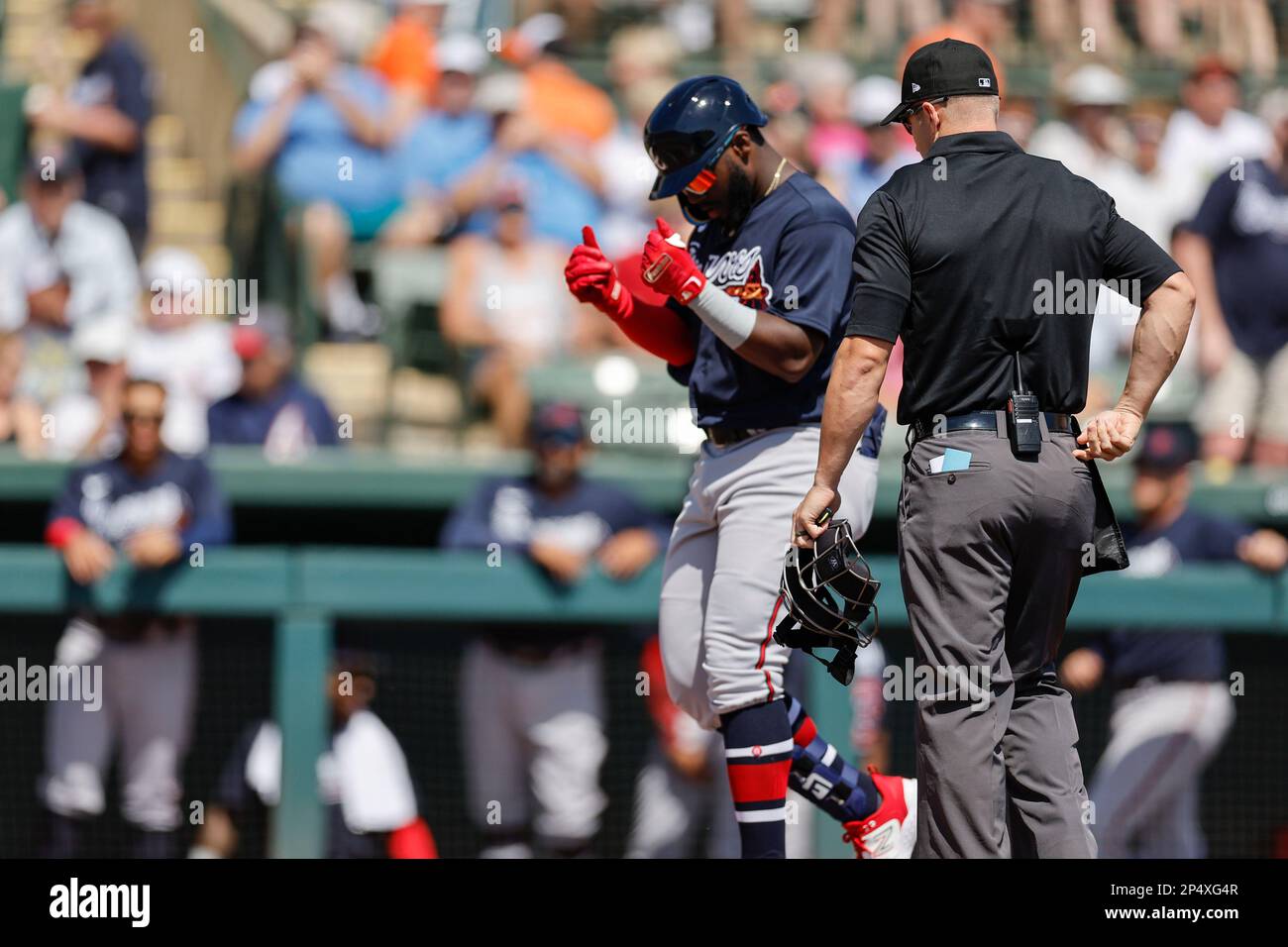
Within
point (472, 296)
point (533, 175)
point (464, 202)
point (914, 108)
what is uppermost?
point (533, 175)

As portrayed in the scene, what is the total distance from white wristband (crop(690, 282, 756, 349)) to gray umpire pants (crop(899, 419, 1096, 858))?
1.69 ft

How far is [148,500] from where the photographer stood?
6797mm

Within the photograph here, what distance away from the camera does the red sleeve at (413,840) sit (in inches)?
259

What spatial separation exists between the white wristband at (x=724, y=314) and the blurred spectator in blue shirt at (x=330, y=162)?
4636mm

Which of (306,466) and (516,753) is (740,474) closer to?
(516,753)

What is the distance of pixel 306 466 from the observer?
7133mm

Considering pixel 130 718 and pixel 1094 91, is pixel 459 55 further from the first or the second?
pixel 130 718

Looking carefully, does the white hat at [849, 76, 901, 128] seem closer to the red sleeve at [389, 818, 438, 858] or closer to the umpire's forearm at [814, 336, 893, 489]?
the red sleeve at [389, 818, 438, 858]

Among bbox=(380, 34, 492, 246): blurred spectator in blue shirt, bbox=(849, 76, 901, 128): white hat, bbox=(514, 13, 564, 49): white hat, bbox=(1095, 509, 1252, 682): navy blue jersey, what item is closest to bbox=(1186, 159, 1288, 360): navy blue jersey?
bbox=(849, 76, 901, 128): white hat

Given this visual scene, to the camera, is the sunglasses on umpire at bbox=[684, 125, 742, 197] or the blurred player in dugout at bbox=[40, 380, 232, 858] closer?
the sunglasses on umpire at bbox=[684, 125, 742, 197]

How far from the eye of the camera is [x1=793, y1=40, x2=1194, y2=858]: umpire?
388 cm

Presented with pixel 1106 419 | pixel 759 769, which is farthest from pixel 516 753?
pixel 1106 419

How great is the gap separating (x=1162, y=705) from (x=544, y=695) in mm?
2310

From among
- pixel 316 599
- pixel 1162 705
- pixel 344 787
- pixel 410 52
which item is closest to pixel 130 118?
pixel 410 52
